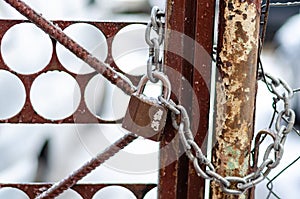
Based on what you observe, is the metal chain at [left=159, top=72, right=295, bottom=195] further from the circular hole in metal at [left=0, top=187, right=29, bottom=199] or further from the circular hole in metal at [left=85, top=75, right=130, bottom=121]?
the circular hole in metal at [left=0, top=187, right=29, bottom=199]

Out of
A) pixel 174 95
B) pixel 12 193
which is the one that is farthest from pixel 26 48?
pixel 174 95

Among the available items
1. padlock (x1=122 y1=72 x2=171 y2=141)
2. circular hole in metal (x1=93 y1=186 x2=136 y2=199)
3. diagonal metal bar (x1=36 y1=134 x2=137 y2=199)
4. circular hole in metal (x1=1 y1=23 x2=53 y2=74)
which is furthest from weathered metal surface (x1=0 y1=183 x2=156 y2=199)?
padlock (x1=122 y1=72 x2=171 y2=141)

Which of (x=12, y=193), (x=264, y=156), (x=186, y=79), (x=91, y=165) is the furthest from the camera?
(x=12, y=193)

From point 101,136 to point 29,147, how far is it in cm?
40

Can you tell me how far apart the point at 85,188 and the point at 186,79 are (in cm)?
49

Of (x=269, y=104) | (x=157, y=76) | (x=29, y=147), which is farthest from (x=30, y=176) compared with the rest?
(x=157, y=76)

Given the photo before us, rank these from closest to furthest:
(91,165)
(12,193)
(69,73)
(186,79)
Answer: (186,79) < (91,165) < (69,73) < (12,193)

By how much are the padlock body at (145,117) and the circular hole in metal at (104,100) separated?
0.38 meters

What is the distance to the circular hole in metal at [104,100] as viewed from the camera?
3.91ft

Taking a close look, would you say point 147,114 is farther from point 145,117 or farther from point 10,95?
point 10,95

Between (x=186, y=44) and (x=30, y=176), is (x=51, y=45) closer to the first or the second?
(x=186, y=44)

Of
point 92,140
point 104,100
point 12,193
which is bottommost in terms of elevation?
point 12,193

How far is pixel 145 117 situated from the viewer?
0.80 metres

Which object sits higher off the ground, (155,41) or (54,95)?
(155,41)
